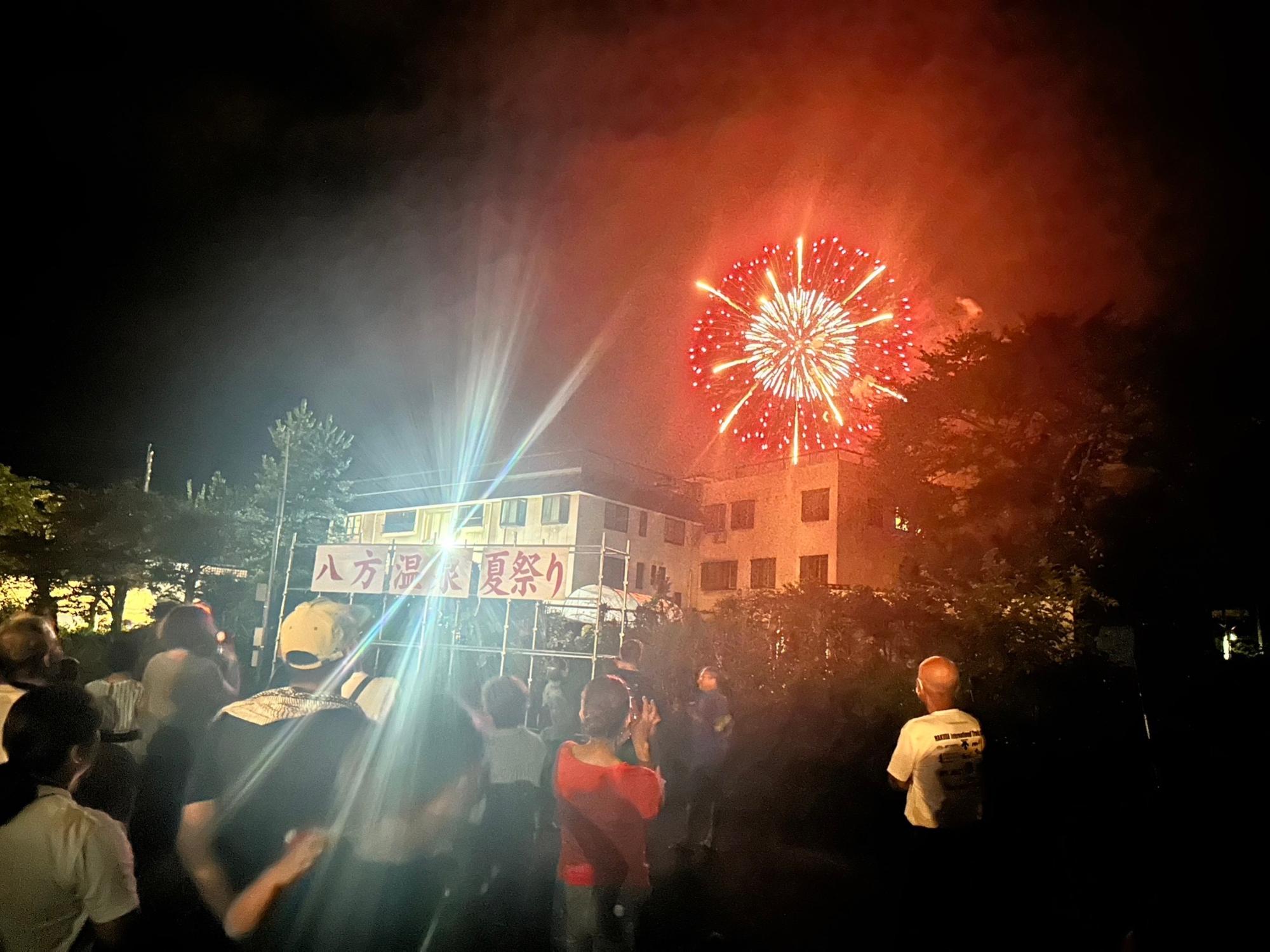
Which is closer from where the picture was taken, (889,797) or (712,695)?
(712,695)

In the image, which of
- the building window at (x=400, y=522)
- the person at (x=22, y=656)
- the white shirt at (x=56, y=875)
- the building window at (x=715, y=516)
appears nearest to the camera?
the white shirt at (x=56, y=875)

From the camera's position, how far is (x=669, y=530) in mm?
36656

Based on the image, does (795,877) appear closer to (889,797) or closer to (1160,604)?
(889,797)

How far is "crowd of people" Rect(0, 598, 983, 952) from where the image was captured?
2473 millimetres

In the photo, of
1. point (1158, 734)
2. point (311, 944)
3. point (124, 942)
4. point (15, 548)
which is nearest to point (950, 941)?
point (311, 944)

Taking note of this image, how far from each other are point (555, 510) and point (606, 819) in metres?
30.5

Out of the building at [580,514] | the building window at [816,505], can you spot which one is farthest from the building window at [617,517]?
the building window at [816,505]

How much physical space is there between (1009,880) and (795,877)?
1777mm

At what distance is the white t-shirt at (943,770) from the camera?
15.1ft

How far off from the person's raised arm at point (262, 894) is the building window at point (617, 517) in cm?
3138

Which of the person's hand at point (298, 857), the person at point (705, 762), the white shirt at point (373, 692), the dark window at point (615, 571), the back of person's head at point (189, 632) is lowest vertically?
the person at point (705, 762)

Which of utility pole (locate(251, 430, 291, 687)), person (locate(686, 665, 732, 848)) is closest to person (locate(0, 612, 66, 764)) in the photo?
person (locate(686, 665, 732, 848))

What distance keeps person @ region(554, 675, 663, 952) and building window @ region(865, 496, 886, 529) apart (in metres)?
29.9

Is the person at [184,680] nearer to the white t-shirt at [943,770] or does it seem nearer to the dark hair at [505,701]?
the dark hair at [505,701]
